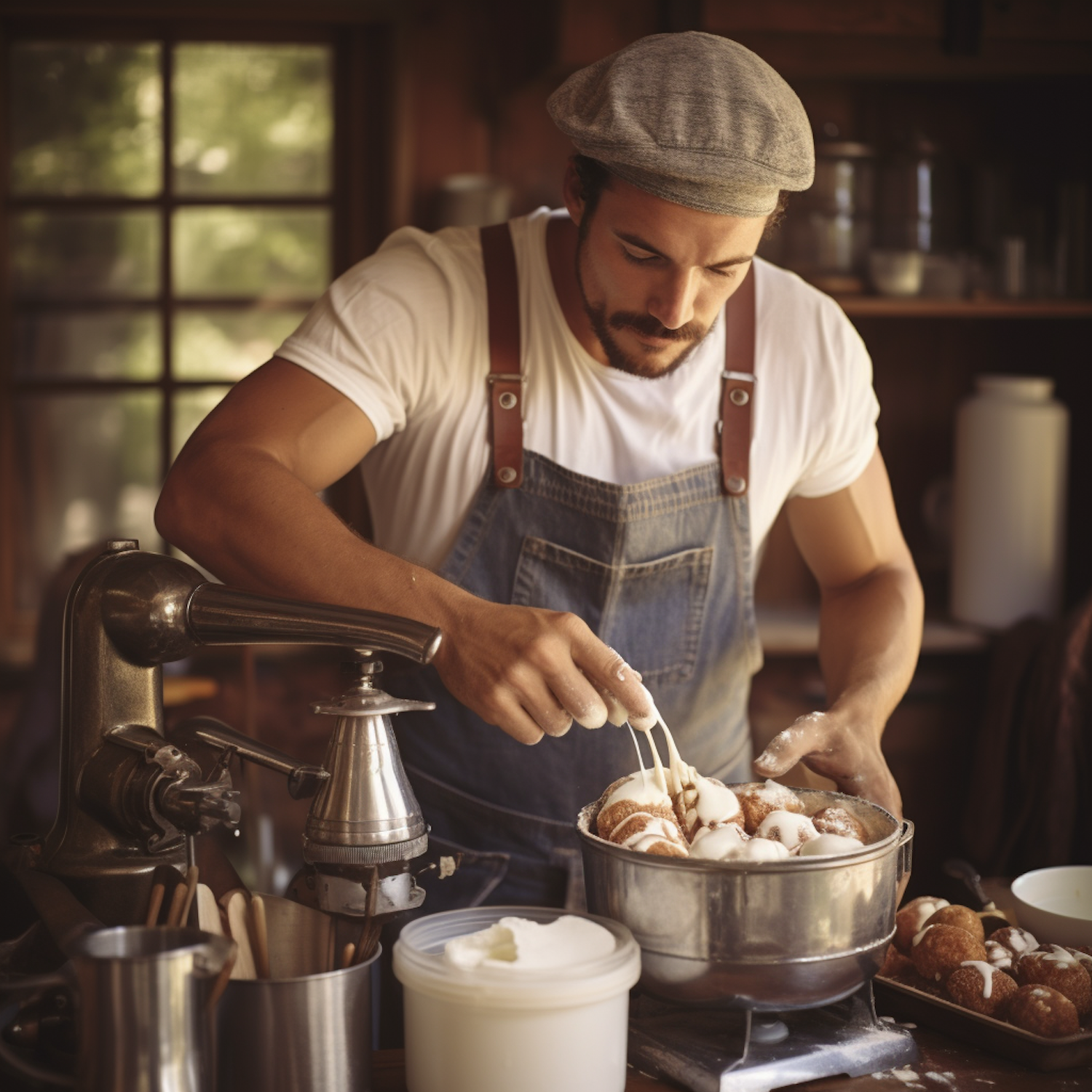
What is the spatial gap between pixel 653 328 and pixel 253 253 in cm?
212

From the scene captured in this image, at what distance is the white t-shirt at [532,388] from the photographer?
1.72 m

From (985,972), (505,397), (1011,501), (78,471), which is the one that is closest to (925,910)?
(985,972)

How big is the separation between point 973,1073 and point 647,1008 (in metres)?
0.28

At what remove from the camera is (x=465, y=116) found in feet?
10.9

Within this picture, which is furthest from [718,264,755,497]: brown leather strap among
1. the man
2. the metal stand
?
the metal stand

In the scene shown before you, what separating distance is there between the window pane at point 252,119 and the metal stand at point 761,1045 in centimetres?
275

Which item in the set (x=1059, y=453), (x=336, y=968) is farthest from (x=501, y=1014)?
(x=1059, y=453)

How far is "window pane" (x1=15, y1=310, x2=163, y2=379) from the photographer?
3.46m

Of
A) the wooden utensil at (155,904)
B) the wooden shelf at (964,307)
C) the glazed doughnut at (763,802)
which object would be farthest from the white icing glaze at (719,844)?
the wooden shelf at (964,307)

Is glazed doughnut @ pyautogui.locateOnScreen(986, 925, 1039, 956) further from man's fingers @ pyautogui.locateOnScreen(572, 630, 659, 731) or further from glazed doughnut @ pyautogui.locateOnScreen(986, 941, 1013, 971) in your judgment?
man's fingers @ pyautogui.locateOnScreen(572, 630, 659, 731)

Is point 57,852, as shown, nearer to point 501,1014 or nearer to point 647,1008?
point 501,1014

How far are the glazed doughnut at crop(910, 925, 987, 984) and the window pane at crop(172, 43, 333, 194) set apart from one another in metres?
2.72

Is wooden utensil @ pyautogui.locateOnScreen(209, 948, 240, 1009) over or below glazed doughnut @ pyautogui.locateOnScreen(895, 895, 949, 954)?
over

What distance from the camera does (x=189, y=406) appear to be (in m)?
3.51
